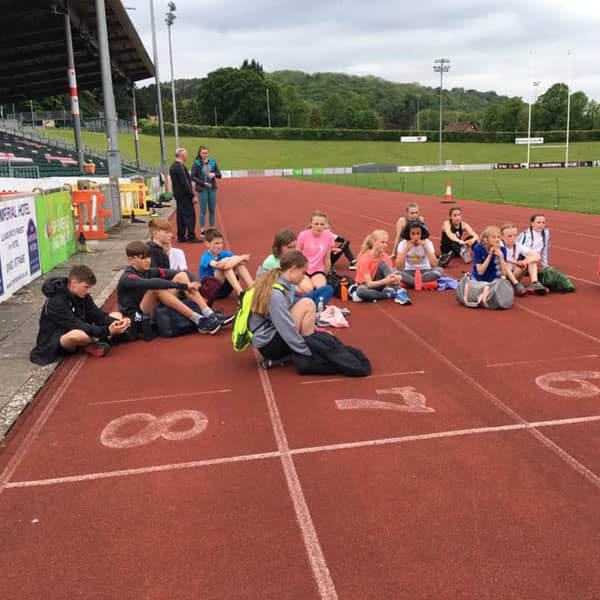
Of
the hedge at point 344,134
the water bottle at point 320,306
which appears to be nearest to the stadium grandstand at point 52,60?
the water bottle at point 320,306

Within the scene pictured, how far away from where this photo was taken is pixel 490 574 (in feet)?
9.92

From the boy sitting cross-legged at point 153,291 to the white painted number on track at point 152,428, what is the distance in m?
2.29

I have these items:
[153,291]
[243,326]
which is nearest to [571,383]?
[243,326]

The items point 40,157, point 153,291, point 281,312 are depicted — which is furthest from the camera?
point 40,157

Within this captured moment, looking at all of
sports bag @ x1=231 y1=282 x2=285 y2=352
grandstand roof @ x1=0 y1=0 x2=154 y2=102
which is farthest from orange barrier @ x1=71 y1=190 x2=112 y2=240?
grandstand roof @ x1=0 y1=0 x2=154 y2=102

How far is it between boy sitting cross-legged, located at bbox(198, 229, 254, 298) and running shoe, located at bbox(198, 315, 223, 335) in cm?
113

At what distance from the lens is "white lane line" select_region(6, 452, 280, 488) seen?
13.4 ft

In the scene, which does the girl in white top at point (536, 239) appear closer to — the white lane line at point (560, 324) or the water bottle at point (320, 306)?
the white lane line at point (560, 324)

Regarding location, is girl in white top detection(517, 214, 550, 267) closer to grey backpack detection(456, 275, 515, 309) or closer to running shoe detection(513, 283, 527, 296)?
running shoe detection(513, 283, 527, 296)

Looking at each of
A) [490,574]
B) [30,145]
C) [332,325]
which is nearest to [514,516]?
[490,574]

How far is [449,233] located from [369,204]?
16946 mm

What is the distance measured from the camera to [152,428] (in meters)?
4.88

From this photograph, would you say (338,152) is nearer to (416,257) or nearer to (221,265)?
(416,257)

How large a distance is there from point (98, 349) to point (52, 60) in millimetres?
37338
